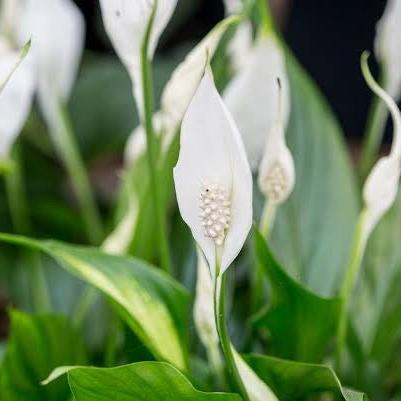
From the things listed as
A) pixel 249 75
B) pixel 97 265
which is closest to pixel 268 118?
pixel 249 75

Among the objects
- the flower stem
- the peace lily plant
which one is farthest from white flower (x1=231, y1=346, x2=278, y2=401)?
the flower stem

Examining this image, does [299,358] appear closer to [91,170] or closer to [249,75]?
[249,75]

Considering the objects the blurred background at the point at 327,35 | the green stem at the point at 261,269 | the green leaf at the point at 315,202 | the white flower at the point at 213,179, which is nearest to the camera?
the white flower at the point at 213,179

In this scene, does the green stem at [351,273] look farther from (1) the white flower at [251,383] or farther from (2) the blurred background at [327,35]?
(2) the blurred background at [327,35]

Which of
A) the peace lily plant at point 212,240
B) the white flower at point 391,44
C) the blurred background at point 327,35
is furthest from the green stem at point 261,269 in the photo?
the blurred background at point 327,35

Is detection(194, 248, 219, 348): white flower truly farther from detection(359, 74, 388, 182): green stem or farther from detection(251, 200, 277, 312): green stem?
detection(359, 74, 388, 182): green stem

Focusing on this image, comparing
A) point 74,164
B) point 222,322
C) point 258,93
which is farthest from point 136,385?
point 74,164

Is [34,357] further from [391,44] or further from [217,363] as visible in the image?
[391,44]
